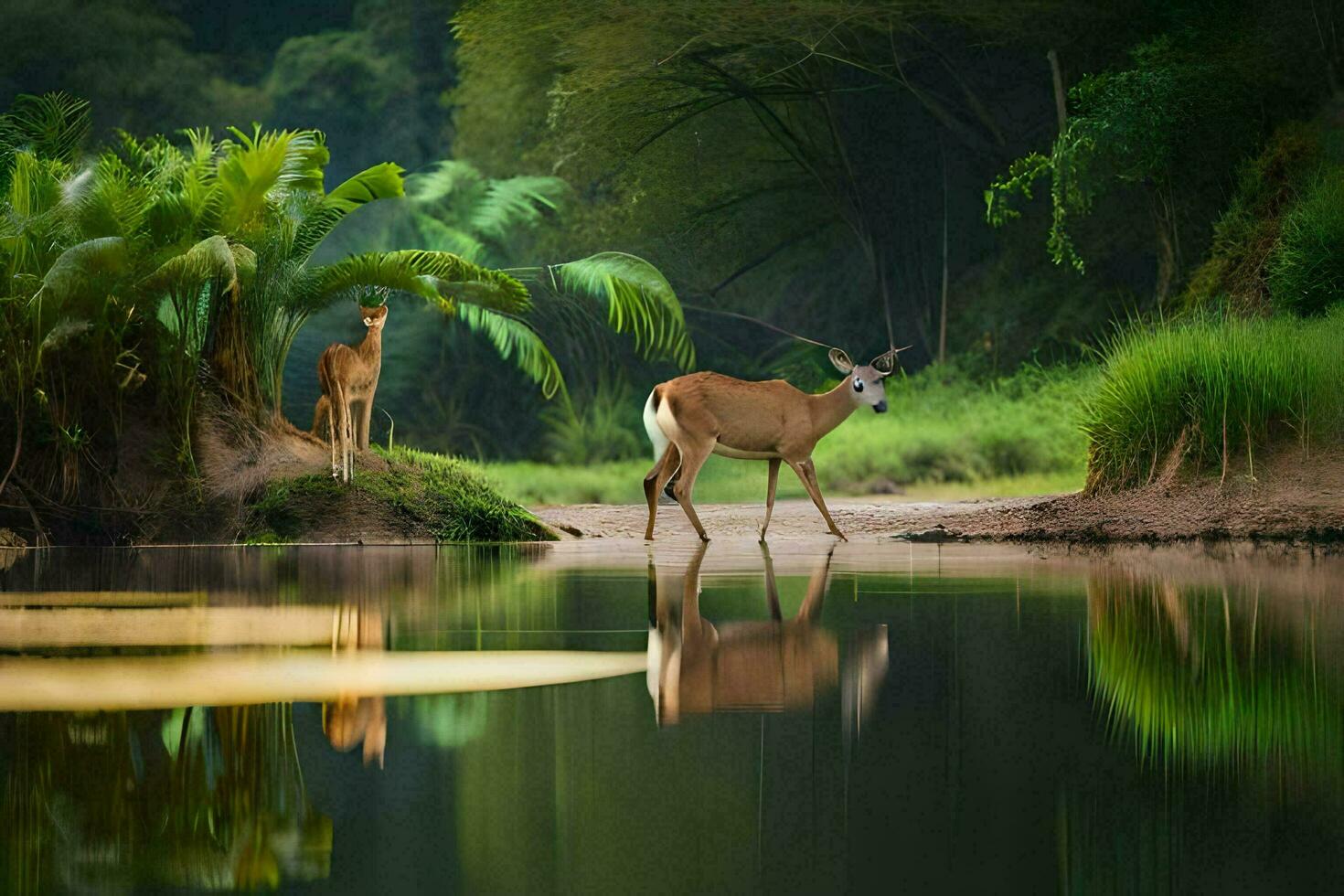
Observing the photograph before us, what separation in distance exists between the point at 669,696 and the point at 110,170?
927cm

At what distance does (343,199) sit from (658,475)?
11.1 feet

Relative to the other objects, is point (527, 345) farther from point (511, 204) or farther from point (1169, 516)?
point (511, 204)

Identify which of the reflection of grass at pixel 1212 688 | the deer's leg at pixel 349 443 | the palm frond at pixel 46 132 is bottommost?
the reflection of grass at pixel 1212 688

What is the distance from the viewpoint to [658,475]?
12156 mm

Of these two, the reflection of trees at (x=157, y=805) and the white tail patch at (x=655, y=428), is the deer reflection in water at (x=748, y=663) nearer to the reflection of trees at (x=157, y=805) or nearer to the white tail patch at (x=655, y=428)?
the reflection of trees at (x=157, y=805)

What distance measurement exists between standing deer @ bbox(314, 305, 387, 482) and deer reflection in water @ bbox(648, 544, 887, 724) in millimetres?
5751

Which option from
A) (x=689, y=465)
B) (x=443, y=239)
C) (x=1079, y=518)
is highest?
(x=443, y=239)

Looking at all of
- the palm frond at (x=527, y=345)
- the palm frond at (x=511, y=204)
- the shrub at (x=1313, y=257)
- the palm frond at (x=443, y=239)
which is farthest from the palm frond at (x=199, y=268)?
the palm frond at (x=511, y=204)

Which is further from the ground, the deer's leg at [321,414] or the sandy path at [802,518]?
the deer's leg at [321,414]

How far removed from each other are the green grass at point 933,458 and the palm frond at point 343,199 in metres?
5.36

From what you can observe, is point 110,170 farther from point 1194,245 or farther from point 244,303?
point 1194,245

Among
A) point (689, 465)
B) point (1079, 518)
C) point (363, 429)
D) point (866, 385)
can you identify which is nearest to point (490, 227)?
point (363, 429)

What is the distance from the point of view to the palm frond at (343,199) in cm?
1276

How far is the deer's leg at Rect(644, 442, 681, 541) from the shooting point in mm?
11938
